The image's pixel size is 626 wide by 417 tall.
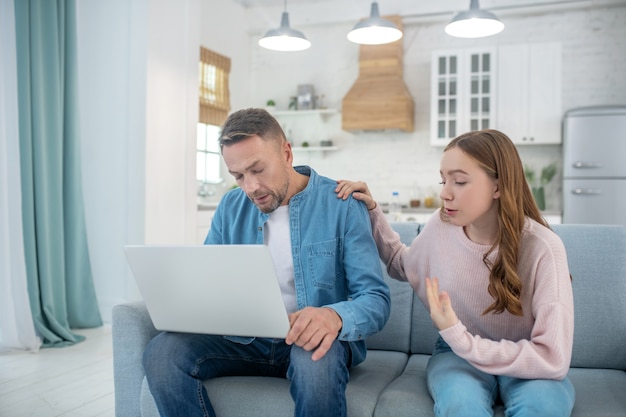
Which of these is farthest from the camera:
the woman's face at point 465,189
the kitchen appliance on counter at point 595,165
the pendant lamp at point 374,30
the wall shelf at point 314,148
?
the wall shelf at point 314,148

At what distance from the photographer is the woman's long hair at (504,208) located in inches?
62.4

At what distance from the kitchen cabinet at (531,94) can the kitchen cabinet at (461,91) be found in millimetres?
130

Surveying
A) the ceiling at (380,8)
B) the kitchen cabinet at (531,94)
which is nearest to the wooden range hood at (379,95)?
the ceiling at (380,8)

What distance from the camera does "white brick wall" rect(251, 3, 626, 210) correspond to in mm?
6055

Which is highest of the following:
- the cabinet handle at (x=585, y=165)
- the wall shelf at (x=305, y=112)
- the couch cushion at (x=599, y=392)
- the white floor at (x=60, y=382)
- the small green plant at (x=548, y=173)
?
the wall shelf at (x=305, y=112)

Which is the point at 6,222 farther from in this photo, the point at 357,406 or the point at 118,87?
the point at 357,406

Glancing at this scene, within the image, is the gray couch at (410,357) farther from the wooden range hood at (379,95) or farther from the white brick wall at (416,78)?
the white brick wall at (416,78)

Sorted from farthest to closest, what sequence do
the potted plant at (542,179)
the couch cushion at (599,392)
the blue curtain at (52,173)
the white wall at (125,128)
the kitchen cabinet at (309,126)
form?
the kitchen cabinet at (309,126)
the potted plant at (542,179)
the white wall at (125,128)
the blue curtain at (52,173)
the couch cushion at (599,392)

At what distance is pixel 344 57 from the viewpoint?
6.92m

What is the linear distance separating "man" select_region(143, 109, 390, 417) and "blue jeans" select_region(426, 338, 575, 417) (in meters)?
0.22

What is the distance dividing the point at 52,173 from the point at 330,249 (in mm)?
2904

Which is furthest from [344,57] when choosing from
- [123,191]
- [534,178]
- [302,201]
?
[302,201]

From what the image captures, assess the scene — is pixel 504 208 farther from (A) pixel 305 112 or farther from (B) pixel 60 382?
(A) pixel 305 112

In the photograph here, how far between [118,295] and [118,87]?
58.5 inches
